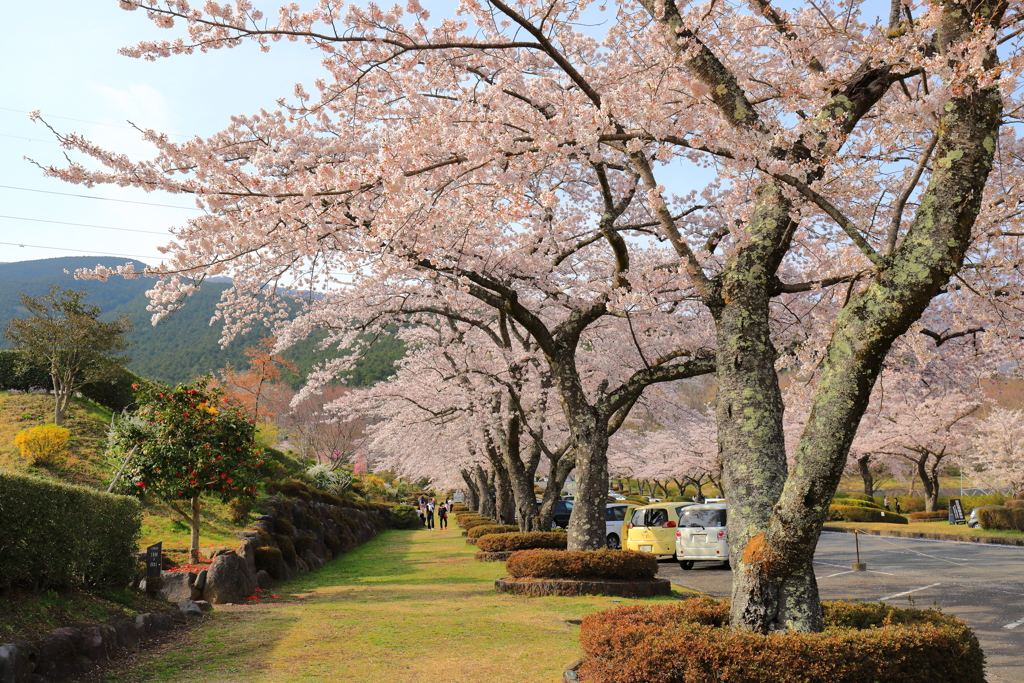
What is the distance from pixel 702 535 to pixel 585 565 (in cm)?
563

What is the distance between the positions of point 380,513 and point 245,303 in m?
24.1

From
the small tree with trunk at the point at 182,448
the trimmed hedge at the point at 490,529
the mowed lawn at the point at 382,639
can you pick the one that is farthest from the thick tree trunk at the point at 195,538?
the trimmed hedge at the point at 490,529

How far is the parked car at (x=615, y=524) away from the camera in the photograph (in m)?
20.0

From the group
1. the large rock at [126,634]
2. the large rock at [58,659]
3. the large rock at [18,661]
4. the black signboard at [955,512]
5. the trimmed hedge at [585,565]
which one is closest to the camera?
the large rock at [18,661]

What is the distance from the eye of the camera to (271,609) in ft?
31.7

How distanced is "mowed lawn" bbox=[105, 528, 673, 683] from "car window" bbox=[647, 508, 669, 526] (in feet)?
22.2

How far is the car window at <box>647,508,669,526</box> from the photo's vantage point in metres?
17.6

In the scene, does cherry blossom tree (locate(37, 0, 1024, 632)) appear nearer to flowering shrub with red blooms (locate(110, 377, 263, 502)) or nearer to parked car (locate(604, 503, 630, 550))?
flowering shrub with red blooms (locate(110, 377, 263, 502))

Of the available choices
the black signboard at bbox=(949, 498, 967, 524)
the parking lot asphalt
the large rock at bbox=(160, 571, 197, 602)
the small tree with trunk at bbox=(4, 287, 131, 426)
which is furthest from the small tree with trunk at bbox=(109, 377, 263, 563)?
the black signboard at bbox=(949, 498, 967, 524)

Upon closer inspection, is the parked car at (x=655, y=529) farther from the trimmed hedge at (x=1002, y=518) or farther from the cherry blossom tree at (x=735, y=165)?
the trimmed hedge at (x=1002, y=518)

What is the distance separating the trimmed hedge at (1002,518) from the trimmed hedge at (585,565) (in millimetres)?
18994

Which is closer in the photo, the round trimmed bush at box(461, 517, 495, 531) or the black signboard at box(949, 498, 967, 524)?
the round trimmed bush at box(461, 517, 495, 531)

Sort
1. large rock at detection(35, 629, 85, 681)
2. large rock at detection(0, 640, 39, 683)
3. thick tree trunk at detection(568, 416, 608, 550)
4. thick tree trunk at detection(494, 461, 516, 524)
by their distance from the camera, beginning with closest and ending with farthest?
1. large rock at detection(0, 640, 39, 683)
2. large rock at detection(35, 629, 85, 681)
3. thick tree trunk at detection(568, 416, 608, 550)
4. thick tree trunk at detection(494, 461, 516, 524)

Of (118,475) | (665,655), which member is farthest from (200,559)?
(665,655)
